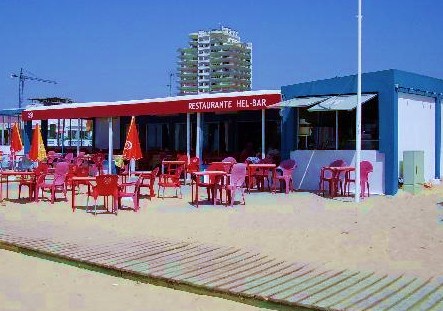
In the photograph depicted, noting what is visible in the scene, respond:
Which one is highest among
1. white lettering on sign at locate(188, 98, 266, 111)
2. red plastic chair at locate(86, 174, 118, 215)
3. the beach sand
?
white lettering on sign at locate(188, 98, 266, 111)

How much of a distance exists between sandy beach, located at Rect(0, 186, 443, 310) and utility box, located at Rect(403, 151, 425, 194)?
0.55 m

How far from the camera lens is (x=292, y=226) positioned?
812 centimetres

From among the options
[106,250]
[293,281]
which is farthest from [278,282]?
[106,250]

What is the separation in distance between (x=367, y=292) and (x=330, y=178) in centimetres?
838

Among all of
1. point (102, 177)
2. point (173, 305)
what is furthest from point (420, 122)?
point (173, 305)

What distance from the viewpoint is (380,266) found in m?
5.54

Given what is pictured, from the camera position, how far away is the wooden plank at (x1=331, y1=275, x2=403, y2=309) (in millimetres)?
4223

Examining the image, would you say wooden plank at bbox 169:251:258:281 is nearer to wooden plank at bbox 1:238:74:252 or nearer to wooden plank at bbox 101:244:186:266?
wooden plank at bbox 101:244:186:266

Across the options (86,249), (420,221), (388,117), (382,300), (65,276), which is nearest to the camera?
(382,300)

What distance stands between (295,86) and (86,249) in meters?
9.22

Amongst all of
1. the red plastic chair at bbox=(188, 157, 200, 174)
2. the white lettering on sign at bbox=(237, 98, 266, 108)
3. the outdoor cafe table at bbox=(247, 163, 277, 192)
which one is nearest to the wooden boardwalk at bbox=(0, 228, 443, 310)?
the outdoor cafe table at bbox=(247, 163, 277, 192)

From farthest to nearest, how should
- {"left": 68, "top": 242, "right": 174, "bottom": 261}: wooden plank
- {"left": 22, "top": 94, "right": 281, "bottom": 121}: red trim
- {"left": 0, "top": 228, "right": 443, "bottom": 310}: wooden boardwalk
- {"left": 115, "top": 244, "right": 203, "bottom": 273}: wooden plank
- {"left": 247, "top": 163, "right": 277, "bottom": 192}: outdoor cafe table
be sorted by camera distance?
1. {"left": 22, "top": 94, "right": 281, "bottom": 121}: red trim
2. {"left": 247, "top": 163, "right": 277, "bottom": 192}: outdoor cafe table
3. {"left": 68, "top": 242, "right": 174, "bottom": 261}: wooden plank
4. {"left": 115, "top": 244, "right": 203, "bottom": 273}: wooden plank
5. {"left": 0, "top": 228, "right": 443, "bottom": 310}: wooden boardwalk

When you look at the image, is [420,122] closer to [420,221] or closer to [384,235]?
[420,221]

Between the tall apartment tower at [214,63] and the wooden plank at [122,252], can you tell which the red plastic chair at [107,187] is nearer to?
the wooden plank at [122,252]
